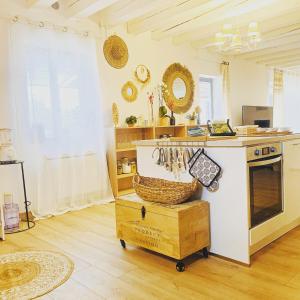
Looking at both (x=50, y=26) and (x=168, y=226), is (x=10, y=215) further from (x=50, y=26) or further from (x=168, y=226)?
(x=50, y=26)

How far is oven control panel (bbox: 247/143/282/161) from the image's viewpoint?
6.91ft

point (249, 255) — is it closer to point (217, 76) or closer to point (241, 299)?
point (241, 299)

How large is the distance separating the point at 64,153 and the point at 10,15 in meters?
1.67

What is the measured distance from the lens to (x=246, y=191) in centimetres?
207

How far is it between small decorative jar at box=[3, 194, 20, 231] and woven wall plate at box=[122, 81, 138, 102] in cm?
218

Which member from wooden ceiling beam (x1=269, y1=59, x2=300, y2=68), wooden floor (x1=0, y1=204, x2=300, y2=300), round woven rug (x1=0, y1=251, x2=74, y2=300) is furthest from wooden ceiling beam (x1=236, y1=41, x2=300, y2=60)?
round woven rug (x1=0, y1=251, x2=74, y2=300)

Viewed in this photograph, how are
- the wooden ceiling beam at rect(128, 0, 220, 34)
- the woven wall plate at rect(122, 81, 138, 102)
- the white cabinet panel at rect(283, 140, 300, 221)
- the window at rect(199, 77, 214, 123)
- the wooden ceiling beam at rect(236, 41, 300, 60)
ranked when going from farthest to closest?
the window at rect(199, 77, 214, 123)
the wooden ceiling beam at rect(236, 41, 300, 60)
the woven wall plate at rect(122, 81, 138, 102)
the wooden ceiling beam at rect(128, 0, 220, 34)
the white cabinet panel at rect(283, 140, 300, 221)

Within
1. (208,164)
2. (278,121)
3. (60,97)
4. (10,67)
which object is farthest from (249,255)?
(278,121)

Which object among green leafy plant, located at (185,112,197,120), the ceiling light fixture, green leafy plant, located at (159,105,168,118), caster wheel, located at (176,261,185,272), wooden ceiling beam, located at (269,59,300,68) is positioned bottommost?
caster wheel, located at (176,261,185,272)

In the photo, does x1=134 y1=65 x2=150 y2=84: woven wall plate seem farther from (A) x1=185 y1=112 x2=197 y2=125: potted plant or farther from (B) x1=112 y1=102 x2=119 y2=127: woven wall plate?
(A) x1=185 y1=112 x2=197 y2=125: potted plant

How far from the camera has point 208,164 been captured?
2217mm

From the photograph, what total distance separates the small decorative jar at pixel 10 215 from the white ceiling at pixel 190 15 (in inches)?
87.3

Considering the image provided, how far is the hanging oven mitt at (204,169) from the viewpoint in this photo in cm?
219

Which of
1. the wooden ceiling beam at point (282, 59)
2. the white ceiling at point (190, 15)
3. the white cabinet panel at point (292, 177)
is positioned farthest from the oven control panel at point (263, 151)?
the wooden ceiling beam at point (282, 59)
